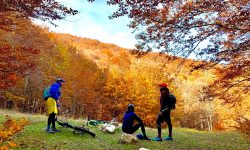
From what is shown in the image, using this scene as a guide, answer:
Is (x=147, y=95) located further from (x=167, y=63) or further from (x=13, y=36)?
(x=167, y=63)

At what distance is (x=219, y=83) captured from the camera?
46.7ft

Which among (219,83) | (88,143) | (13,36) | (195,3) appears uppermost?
(13,36)

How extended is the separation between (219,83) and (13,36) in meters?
Answer: 22.9

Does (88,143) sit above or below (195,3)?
below

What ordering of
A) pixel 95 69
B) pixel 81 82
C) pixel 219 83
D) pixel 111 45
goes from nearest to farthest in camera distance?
pixel 219 83, pixel 81 82, pixel 95 69, pixel 111 45

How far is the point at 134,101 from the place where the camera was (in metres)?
46.7

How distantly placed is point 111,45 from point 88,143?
134432 mm

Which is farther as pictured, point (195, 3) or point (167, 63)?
point (167, 63)

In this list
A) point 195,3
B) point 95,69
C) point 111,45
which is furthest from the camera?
point 111,45

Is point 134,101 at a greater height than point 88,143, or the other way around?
point 134,101

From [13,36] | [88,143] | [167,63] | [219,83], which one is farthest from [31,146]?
[13,36]

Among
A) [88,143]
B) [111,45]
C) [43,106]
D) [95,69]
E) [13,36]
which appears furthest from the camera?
[111,45]

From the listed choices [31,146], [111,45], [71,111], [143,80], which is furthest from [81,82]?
[111,45]

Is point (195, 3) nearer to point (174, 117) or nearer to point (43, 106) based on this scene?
point (43, 106)
